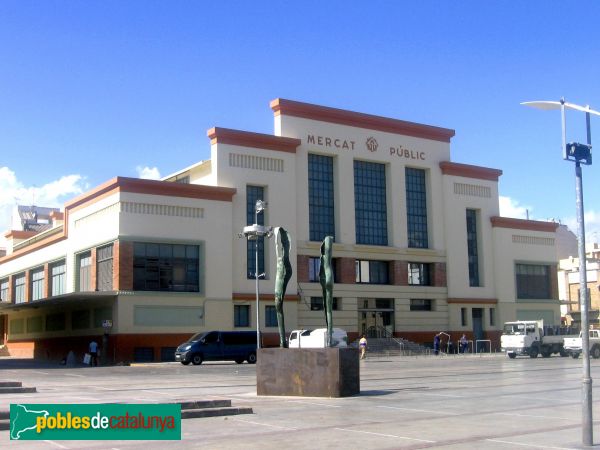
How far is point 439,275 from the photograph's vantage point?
2509 inches

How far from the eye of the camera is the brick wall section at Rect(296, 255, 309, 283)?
5653 centimetres

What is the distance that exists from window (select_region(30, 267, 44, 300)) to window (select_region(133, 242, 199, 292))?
16631 mm

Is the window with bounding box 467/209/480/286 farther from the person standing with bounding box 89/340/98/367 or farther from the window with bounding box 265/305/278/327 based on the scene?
the person standing with bounding box 89/340/98/367

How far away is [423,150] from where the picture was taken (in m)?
64.2

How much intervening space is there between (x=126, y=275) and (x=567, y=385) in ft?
100

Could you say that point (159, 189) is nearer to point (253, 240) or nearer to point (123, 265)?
point (123, 265)

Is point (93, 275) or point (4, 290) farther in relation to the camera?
point (4, 290)

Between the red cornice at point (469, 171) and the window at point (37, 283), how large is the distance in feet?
112

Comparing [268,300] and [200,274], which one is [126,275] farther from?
[268,300]

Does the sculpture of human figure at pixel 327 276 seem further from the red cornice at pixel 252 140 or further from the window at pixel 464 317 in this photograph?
the window at pixel 464 317

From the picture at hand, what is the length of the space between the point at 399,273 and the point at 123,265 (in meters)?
22.9

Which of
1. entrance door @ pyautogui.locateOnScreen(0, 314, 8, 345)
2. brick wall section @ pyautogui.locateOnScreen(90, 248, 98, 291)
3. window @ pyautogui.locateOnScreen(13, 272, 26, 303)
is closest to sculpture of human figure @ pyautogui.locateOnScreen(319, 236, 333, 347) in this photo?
brick wall section @ pyautogui.locateOnScreen(90, 248, 98, 291)

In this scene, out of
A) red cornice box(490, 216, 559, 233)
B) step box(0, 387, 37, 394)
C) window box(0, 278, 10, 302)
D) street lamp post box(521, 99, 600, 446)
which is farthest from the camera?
window box(0, 278, 10, 302)

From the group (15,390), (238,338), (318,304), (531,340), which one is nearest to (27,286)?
(318,304)
